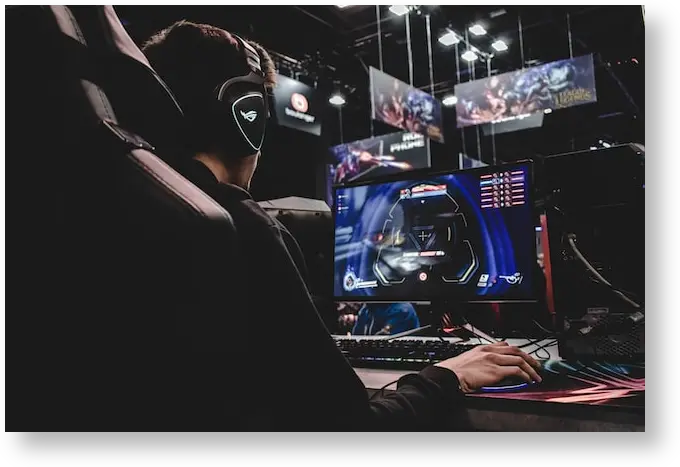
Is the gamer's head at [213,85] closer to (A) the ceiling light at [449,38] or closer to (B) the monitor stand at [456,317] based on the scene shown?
(B) the monitor stand at [456,317]

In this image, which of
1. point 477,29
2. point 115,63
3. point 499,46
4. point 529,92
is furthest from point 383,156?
point 115,63

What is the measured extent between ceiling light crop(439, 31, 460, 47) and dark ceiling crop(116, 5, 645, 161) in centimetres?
10

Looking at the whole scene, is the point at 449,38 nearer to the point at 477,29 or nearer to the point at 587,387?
the point at 477,29

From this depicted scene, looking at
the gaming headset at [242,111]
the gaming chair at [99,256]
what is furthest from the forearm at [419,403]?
the gaming headset at [242,111]

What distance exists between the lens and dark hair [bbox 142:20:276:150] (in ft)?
3.89

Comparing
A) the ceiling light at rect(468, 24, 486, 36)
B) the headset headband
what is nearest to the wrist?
the headset headband

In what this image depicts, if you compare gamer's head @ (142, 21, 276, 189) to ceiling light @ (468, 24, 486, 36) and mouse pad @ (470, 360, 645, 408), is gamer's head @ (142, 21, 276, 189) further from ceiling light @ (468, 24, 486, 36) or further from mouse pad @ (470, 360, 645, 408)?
ceiling light @ (468, 24, 486, 36)

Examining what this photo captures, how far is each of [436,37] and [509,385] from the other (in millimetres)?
6815

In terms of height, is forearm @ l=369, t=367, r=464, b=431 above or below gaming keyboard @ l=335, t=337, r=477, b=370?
below

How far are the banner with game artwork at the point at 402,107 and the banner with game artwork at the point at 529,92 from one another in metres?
0.44

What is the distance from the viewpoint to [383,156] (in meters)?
7.42

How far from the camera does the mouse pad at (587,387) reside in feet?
3.04
